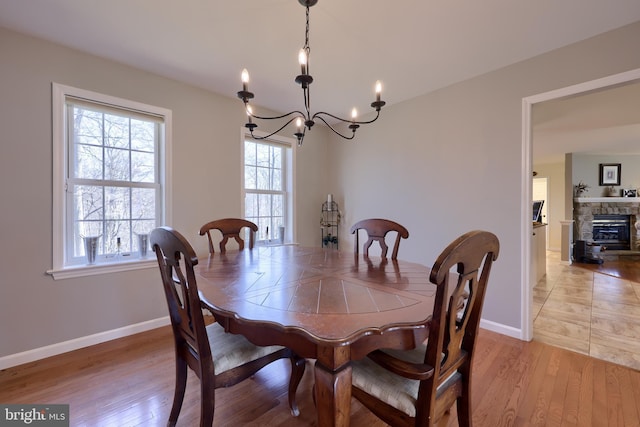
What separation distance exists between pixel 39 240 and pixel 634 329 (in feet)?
16.9

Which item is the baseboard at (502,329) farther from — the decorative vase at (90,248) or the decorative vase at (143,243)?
the decorative vase at (90,248)

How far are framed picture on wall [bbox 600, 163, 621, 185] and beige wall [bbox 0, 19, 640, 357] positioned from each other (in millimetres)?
5873

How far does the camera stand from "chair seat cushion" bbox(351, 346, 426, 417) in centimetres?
102

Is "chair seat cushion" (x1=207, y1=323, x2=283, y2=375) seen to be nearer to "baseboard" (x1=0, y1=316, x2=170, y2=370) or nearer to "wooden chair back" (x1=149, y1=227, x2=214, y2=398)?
"wooden chair back" (x1=149, y1=227, x2=214, y2=398)

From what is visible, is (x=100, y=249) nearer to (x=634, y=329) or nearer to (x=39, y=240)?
(x=39, y=240)

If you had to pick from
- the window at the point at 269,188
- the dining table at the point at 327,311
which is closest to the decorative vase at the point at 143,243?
the window at the point at 269,188

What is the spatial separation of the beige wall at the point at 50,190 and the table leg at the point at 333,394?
7.65 ft

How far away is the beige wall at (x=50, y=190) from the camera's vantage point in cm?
198

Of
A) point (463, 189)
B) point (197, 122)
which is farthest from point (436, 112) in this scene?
point (197, 122)

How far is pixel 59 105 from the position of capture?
2146 millimetres

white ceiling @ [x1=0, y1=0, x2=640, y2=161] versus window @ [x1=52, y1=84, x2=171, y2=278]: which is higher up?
white ceiling @ [x1=0, y1=0, x2=640, y2=161]

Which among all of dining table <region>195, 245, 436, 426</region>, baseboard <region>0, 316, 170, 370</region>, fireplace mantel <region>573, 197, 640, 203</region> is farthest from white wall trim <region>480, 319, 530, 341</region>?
fireplace mantel <region>573, 197, 640, 203</region>

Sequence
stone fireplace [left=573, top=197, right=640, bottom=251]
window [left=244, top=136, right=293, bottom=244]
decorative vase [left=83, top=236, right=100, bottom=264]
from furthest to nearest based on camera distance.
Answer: stone fireplace [left=573, top=197, right=640, bottom=251] < window [left=244, top=136, right=293, bottom=244] < decorative vase [left=83, top=236, right=100, bottom=264]

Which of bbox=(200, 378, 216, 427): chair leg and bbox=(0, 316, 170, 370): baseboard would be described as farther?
bbox=(0, 316, 170, 370): baseboard
